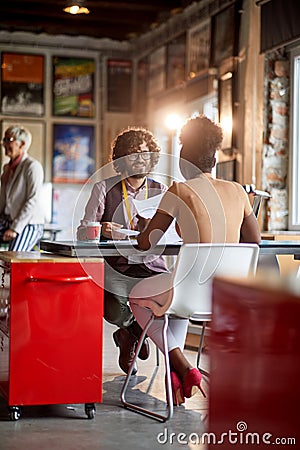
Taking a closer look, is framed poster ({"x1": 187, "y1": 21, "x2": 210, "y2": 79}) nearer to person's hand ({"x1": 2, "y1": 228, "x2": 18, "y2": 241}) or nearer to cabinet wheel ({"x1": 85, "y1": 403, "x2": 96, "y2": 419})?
person's hand ({"x1": 2, "y1": 228, "x2": 18, "y2": 241})

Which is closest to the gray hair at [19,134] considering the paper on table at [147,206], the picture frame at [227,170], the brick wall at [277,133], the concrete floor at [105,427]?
the picture frame at [227,170]

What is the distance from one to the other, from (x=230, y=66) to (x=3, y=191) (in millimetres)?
2317

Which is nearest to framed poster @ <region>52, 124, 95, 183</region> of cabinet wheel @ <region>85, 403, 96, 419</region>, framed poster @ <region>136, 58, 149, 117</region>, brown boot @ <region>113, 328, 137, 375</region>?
framed poster @ <region>136, 58, 149, 117</region>

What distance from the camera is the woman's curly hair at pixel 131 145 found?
15.0 ft

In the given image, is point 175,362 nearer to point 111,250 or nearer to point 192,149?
point 111,250

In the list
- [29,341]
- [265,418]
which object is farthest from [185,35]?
[265,418]

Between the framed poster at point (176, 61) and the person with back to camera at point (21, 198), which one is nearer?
the person with back to camera at point (21, 198)

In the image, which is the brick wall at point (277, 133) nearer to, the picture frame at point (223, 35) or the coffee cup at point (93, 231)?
the picture frame at point (223, 35)

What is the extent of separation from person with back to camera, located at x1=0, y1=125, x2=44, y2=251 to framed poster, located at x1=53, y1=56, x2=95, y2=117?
3897 mm

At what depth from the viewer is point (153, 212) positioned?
4262 mm

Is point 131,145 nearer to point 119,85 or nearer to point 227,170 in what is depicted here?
point 227,170

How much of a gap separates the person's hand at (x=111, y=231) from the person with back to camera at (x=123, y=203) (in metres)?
0.11

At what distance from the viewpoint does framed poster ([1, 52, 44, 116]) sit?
9.97 meters

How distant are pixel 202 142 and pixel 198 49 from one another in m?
4.59
